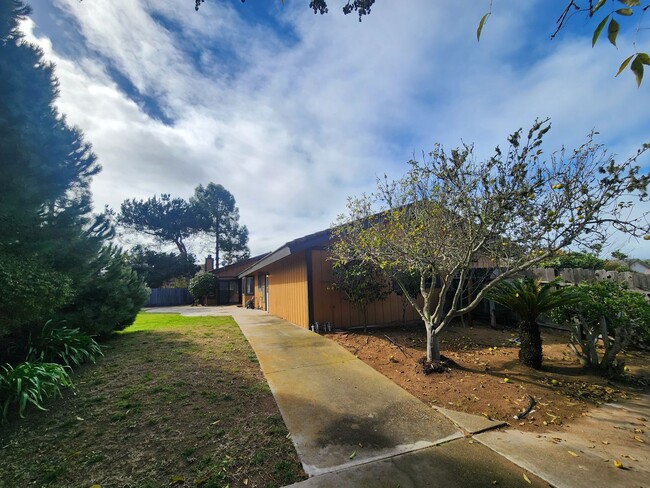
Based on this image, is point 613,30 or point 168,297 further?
point 168,297

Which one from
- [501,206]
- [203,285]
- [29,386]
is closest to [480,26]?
[501,206]

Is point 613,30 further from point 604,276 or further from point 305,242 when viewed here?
point 604,276

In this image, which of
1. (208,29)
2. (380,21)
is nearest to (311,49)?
(208,29)

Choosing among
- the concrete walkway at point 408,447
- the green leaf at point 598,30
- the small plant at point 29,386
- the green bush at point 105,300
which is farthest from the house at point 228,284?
the green leaf at point 598,30

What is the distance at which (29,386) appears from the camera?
11.6 ft

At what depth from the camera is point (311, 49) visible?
4.64m

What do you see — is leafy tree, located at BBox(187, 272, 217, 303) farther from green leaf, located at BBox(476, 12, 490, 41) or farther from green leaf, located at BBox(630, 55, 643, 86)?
green leaf, located at BBox(630, 55, 643, 86)

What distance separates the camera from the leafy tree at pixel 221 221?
33.0m

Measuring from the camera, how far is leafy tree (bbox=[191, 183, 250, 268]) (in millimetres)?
32969

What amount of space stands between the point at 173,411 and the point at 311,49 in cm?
577

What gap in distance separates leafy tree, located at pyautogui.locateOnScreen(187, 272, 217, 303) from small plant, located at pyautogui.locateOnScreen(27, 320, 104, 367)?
711 inches

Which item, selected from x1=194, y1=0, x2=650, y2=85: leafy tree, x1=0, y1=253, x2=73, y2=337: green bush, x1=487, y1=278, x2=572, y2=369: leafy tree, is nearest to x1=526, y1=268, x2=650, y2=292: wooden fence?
x1=487, y1=278, x2=572, y2=369: leafy tree

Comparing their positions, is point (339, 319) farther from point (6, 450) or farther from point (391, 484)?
point (6, 450)

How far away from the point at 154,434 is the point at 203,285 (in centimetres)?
2151
